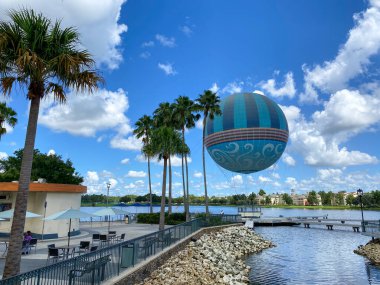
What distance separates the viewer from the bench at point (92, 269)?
10098 mm

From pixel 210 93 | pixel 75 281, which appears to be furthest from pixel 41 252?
pixel 210 93

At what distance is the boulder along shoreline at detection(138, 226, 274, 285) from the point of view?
16.6m

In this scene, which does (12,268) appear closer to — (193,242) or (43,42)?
(43,42)

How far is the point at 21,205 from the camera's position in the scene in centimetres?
938

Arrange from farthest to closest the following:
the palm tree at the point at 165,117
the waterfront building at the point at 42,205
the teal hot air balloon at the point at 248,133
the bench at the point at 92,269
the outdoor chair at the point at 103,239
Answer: the palm tree at the point at 165,117 → the teal hot air balloon at the point at 248,133 → the waterfront building at the point at 42,205 → the outdoor chair at the point at 103,239 → the bench at the point at 92,269

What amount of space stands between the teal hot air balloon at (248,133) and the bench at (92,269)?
92.2 ft

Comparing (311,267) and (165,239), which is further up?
(165,239)

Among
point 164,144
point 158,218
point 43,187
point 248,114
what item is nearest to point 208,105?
point 248,114

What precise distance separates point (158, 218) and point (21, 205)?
36.3 meters

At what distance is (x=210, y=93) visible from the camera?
41219 mm

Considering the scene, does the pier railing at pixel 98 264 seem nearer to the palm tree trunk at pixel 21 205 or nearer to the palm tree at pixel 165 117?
the palm tree trunk at pixel 21 205

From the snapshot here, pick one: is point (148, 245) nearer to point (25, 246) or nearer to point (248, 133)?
point (25, 246)

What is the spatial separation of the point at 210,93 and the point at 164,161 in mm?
14077

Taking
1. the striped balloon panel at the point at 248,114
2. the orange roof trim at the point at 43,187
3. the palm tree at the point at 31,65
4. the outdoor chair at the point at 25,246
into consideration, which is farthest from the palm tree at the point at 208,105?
the palm tree at the point at 31,65
